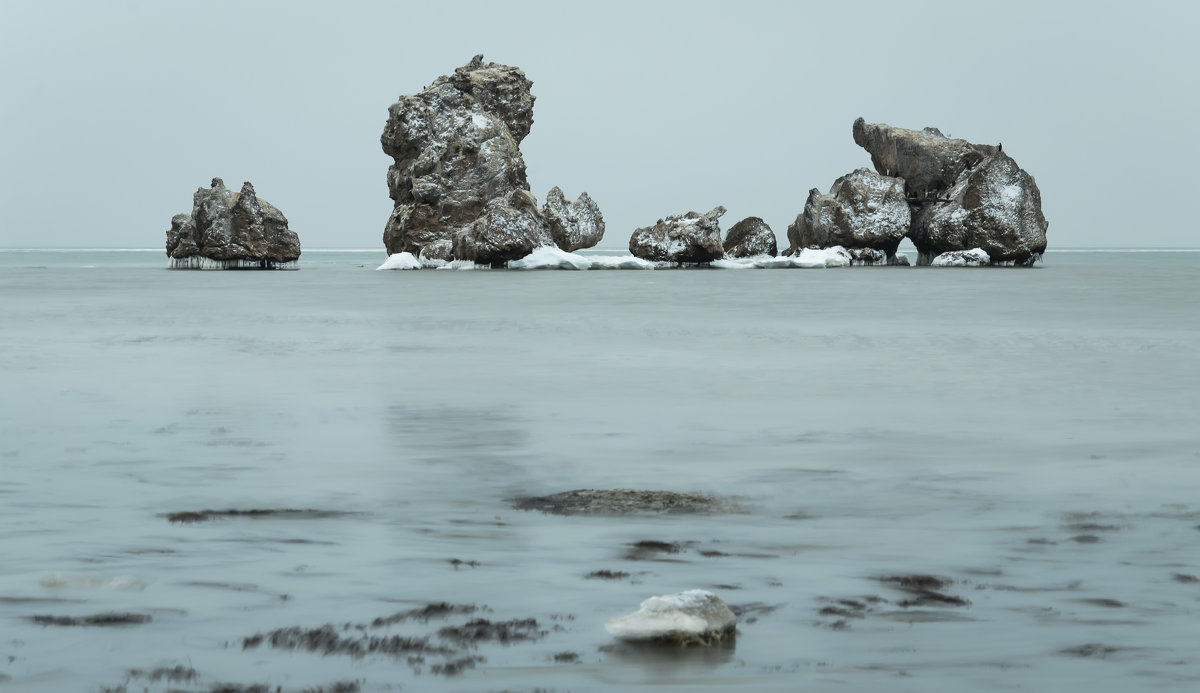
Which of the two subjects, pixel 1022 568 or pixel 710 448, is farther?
pixel 710 448

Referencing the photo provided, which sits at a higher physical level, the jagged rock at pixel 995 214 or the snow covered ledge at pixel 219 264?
the jagged rock at pixel 995 214

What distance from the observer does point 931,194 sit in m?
76.2

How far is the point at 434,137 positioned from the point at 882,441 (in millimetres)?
67785

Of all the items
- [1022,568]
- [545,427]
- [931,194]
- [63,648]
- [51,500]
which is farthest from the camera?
[931,194]

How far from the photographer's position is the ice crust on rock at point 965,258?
72.2 meters

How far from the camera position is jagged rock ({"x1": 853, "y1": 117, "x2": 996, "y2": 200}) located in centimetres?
7550

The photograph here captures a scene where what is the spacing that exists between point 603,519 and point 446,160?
69.9m

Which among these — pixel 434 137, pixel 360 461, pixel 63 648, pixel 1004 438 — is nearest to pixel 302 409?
pixel 360 461

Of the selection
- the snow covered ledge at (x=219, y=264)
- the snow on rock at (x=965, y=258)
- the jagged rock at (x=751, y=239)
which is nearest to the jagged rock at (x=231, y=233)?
the snow covered ledge at (x=219, y=264)

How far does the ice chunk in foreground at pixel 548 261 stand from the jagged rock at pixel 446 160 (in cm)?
404

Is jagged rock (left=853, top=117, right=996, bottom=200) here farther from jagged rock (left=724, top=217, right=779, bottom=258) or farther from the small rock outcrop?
jagged rock (left=724, top=217, right=779, bottom=258)

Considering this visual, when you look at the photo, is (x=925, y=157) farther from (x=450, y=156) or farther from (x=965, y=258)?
(x=450, y=156)

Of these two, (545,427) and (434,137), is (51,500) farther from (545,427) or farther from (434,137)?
(434,137)

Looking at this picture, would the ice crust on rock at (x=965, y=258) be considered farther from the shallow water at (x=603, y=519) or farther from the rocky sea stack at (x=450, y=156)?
the shallow water at (x=603, y=519)
